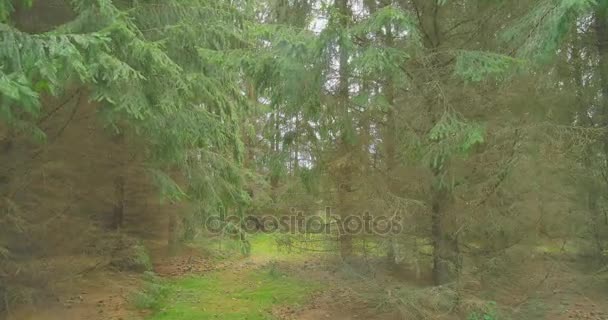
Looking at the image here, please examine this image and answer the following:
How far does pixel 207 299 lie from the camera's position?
Answer: 8.95 meters

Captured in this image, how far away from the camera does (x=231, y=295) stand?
9234 millimetres

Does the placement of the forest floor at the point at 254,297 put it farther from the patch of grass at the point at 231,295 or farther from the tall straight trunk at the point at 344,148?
the tall straight trunk at the point at 344,148

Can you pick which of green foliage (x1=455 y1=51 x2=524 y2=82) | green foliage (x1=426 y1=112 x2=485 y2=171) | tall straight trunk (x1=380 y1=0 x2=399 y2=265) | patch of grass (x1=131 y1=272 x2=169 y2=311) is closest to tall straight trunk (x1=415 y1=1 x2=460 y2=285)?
tall straight trunk (x1=380 y1=0 x2=399 y2=265)

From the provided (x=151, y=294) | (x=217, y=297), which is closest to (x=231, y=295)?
(x=217, y=297)

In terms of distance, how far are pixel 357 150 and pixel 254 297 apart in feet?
13.5

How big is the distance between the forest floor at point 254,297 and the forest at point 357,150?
5 centimetres

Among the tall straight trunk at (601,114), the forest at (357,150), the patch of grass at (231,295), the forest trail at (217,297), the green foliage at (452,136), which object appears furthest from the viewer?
the patch of grass at (231,295)

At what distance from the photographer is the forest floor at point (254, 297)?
6.68 metres

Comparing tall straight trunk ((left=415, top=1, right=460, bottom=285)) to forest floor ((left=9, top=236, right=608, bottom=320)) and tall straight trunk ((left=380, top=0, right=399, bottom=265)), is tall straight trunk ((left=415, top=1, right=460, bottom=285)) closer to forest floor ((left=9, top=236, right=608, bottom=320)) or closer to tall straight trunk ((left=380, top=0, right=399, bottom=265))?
forest floor ((left=9, top=236, right=608, bottom=320))

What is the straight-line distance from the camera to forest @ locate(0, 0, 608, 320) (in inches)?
222

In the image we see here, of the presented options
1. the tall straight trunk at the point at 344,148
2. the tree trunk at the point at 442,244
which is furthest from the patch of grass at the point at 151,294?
the tree trunk at the point at 442,244

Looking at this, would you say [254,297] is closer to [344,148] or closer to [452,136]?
[344,148]

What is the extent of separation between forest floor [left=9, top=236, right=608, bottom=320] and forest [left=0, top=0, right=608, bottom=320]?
53 mm

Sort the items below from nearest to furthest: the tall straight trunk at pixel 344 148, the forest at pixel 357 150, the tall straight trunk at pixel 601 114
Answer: the forest at pixel 357 150 → the tall straight trunk at pixel 344 148 → the tall straight trunk at pixel 601 114
